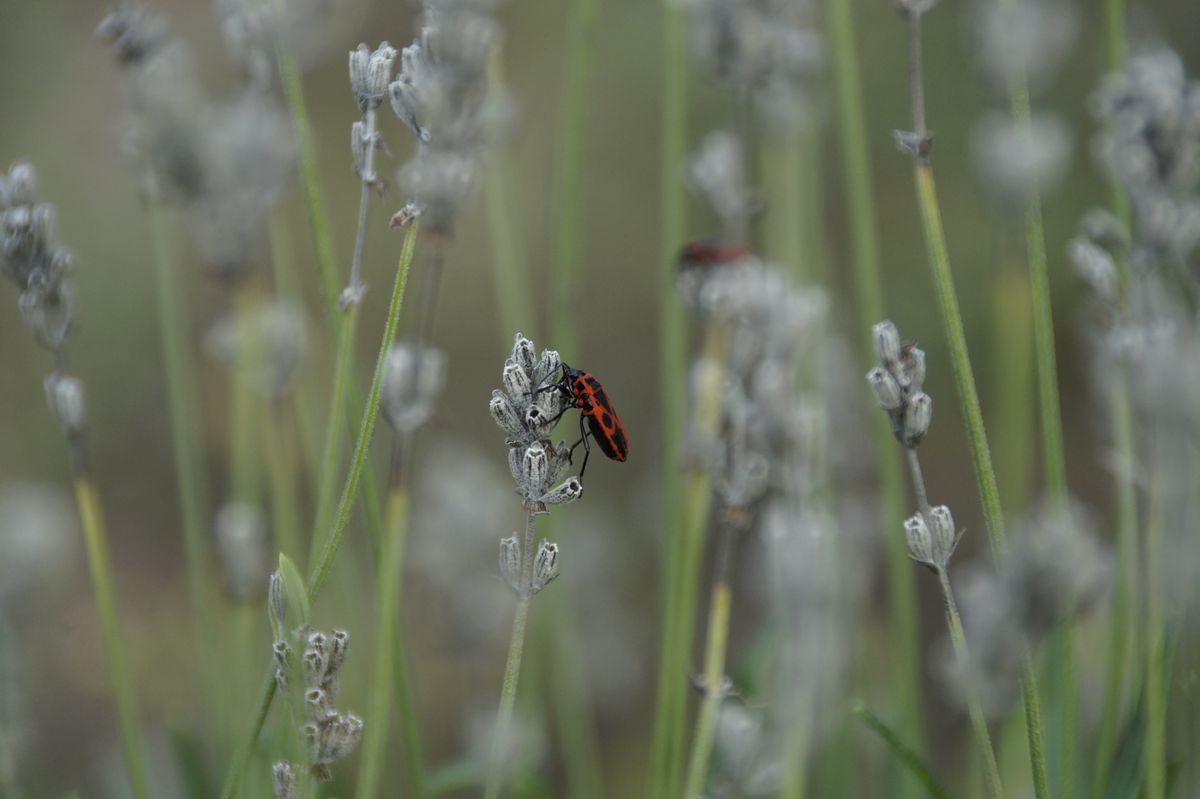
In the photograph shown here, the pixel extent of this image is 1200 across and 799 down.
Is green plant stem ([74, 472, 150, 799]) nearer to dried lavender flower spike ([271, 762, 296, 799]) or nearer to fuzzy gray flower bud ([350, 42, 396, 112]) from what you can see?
dried lavender flower spike ([271, 762, 296, 799])

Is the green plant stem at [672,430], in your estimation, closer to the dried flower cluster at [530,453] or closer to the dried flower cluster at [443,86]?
the dried flower cluster at [530,453]

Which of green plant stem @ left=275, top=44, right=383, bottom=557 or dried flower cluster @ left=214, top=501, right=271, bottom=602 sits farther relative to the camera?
dried flower cluster @ left=214, top=501, right=271, bottom=602

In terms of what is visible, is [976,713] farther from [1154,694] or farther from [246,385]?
[246,385]

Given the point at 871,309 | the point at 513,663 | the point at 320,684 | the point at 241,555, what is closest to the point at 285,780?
the point at 320,684

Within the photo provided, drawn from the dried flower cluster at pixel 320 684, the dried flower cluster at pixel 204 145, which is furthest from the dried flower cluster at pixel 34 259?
the dried flower cluster at pixel 320 684

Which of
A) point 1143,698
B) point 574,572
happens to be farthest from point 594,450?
point 1143,698

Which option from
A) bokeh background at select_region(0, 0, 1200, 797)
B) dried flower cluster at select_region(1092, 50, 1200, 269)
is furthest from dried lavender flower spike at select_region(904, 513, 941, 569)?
bokeh background at select_region(0, 0, 1200, 797)
